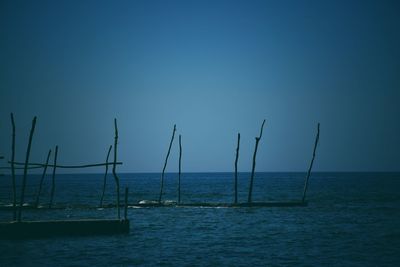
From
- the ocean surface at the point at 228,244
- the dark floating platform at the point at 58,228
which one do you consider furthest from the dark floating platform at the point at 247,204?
the dark floating platform at the point at 58,228

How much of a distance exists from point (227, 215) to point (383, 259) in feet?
49.9

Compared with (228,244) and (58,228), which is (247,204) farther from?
(58,228)

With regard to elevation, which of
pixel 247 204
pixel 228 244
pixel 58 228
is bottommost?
pixel 228 244

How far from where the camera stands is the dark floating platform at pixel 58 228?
20422 mm

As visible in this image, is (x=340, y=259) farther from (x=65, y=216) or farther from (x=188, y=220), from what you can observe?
(x=65, y=216)

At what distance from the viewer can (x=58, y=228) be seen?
2116 centimetres

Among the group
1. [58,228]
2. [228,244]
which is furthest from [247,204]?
[58,228]

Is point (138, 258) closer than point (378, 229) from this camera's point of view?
Yes

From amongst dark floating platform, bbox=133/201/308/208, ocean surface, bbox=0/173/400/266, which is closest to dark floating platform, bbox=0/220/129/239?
ocean surface, bbox=0/173/400/266

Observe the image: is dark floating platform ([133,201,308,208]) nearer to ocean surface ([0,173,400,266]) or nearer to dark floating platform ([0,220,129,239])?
ocean surface ([0,173,400,266])

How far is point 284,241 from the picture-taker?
2038cm

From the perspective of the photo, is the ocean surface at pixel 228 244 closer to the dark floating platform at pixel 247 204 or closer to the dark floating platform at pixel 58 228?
the dark floating platform at pixel 58 228

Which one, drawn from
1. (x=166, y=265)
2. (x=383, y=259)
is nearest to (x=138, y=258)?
(x=166, y=265)

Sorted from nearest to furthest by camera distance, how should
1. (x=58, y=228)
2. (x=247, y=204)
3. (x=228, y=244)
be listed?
(x=228, y=244) < (x=58, y=228) < (x=247, y=204)
